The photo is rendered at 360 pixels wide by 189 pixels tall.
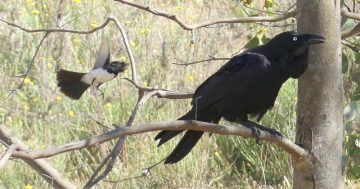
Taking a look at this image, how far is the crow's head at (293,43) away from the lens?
2191mm

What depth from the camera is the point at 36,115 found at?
505 centimetres

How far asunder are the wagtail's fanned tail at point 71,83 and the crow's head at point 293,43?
907 millimetres

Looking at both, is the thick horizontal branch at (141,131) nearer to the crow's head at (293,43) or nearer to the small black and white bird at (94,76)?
the crow's head at (293,43)

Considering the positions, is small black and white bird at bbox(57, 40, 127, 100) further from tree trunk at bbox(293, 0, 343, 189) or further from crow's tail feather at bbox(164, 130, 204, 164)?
tree trunk at bbox(293, 0, 343, 189)

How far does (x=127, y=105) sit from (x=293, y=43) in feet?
8.23

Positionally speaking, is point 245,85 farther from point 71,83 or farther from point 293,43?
→ point 71,83

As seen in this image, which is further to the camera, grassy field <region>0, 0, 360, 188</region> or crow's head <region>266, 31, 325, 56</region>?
grassy field <region>0, 0, 360, 188</region>

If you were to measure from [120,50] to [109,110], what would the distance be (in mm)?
1111

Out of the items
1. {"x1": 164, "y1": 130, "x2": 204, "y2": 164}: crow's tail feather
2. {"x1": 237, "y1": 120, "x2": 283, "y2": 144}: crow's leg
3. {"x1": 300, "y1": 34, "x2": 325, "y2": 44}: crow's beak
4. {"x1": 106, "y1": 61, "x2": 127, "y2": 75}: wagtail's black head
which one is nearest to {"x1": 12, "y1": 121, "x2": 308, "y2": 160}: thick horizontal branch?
{"x1": 237, "y1": 120, "x2": 283, "y2": 144}: crow's leg

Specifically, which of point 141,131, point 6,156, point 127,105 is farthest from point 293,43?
point 127,105

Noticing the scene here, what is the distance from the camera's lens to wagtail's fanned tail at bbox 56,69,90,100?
3.08 m

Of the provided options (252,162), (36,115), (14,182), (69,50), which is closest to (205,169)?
(252,162)

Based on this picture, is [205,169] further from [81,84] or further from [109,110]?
[81,84]

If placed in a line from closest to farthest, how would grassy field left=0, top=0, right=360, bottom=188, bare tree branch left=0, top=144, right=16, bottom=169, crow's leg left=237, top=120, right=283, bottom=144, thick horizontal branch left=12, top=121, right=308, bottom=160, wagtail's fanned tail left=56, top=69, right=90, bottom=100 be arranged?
1. bare tree branch left=0, top=144, right=16, bottom=169
2. thick horizontal branch left=12, top=121, right=308, bottom=160
3. crow's leg left=237, top=120, right=283, bottom=144
4. wagtail's fanned tail left=56, top=69, right=90, bottom=100
5. grassy field left=0, top=0, right=360, bottom=188
